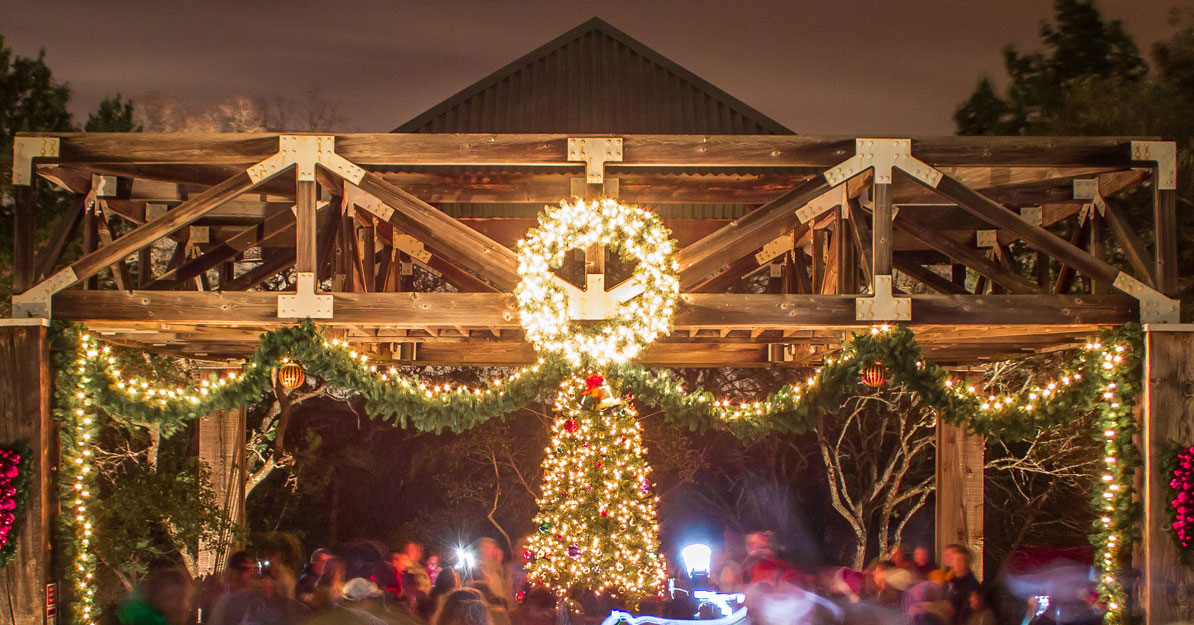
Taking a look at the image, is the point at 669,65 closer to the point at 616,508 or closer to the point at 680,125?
the point at 680,125

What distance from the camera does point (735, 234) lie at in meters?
8.76

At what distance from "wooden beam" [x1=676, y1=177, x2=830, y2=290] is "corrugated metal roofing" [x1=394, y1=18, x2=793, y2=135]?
3807mm

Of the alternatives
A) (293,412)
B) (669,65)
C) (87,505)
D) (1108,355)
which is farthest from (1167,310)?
(293,412)

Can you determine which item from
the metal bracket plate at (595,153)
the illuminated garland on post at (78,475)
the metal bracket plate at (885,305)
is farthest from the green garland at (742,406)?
the metal bracket plate at (595,153)

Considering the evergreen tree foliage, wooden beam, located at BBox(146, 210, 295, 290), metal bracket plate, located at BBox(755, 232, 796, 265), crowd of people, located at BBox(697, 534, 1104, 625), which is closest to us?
crowd of people, located at BBox(697, 534, 1104, 625)

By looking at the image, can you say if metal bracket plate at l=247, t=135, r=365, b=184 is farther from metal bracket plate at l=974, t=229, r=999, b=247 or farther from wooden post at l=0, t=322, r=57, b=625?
metal bracket plate at l=974, t=229, r=999, b=247

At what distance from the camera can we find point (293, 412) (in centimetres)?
1889

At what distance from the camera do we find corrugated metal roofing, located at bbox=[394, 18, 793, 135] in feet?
40.9

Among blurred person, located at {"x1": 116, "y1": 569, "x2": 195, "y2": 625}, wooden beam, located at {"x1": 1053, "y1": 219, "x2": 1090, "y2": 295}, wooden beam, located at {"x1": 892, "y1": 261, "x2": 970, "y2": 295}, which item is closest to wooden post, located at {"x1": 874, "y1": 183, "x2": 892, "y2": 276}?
wooden beam, located at {"x1": 892, "y1": 261, "x2": 970, "y2": 295}

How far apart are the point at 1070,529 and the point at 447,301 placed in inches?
552

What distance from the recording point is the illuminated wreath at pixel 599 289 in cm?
830

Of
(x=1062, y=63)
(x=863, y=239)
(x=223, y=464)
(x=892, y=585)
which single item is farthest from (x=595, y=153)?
(x=1062, y=63)

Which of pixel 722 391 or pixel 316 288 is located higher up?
pixel 316 288

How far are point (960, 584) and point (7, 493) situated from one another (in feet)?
23.3
